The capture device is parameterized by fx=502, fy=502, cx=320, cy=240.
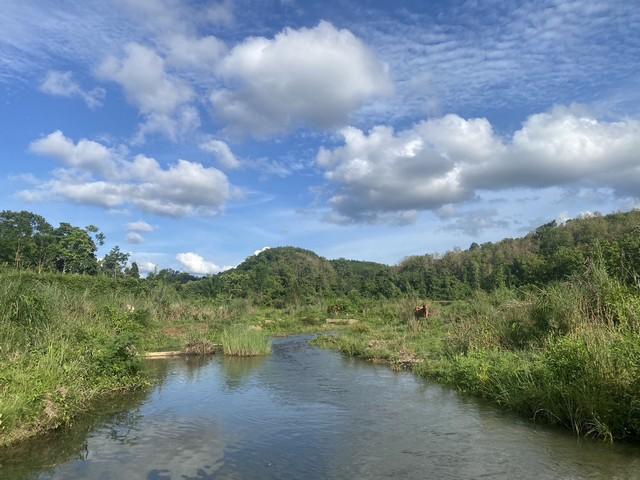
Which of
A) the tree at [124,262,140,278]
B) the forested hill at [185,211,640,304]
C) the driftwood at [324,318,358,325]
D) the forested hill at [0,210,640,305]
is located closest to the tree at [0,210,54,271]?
the forested hill at [0,210,640,305]

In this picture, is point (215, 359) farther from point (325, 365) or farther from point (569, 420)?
point (569, 420)

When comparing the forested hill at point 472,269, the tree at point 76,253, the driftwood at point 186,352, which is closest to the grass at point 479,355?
the driftwood at point 186,352

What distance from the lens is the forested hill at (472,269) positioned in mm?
48812

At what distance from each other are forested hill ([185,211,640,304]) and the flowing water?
24.5 m

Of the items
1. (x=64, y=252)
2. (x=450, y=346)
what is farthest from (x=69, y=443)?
(x=64, y=252)

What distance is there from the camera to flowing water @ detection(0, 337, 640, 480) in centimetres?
858

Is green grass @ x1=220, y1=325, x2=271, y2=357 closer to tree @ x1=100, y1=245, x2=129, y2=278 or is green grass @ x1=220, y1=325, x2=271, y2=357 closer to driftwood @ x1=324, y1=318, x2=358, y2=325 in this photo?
driftwood @ x1=324, y1=318, x2=358, y2=325

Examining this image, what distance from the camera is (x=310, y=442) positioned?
10.4 metres

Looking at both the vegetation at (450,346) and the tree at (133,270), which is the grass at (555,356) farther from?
the tree at (133,270)

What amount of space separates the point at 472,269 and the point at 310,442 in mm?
86037

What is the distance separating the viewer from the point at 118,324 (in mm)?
19750

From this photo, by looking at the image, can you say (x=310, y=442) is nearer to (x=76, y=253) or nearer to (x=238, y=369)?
(x=238, y=369)

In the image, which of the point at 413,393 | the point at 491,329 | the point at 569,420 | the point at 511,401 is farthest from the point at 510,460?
the point at 491,329

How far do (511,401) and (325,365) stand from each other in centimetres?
1100
